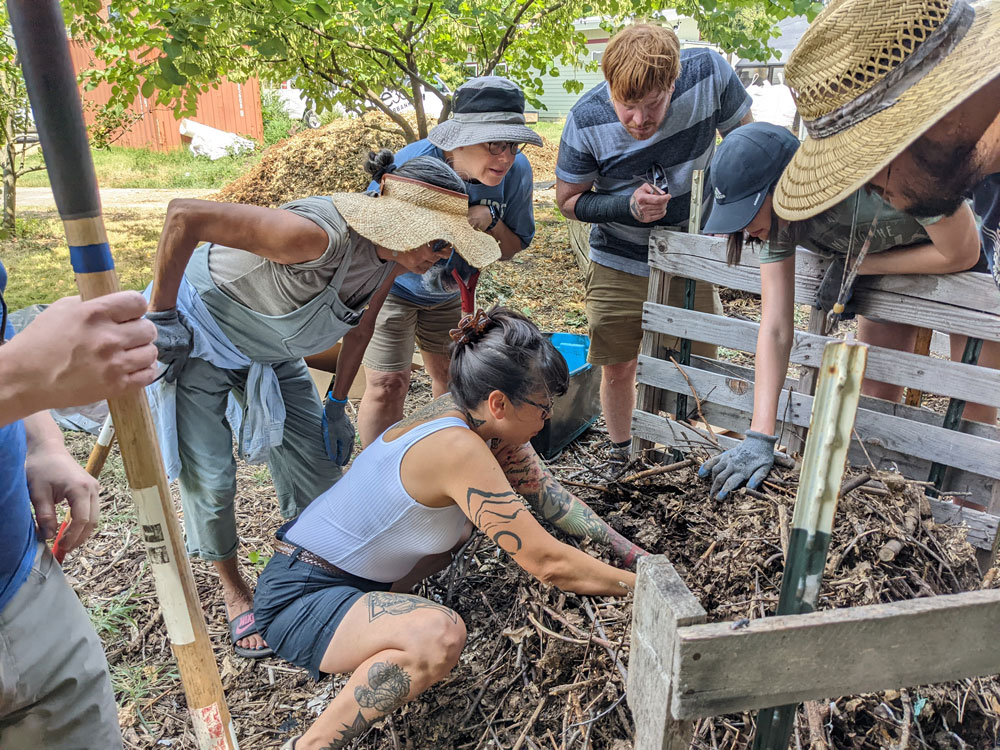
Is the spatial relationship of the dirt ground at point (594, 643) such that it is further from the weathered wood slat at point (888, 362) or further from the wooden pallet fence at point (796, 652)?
the wooden pallet fence at point (796, 652)

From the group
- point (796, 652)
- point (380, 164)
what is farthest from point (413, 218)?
point (796, 652)

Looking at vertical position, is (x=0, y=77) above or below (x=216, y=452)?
above

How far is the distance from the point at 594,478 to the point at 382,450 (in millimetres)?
1494

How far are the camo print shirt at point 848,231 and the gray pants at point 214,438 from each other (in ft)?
6.28

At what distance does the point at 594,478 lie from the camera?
3449 mm

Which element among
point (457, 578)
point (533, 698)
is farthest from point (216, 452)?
point (533, 698)

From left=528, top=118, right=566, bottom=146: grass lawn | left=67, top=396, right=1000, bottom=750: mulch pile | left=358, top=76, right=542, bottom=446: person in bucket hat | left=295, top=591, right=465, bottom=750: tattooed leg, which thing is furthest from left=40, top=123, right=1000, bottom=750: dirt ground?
left=528, top=118, right=566, bottom=146: grass lawn

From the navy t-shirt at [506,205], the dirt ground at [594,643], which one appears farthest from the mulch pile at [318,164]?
the dirt ground at [594,643]

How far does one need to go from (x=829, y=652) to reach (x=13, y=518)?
1573 mm

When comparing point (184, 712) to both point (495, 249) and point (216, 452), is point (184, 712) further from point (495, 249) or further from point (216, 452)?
point (495, 249)

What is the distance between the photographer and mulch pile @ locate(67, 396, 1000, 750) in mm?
1829

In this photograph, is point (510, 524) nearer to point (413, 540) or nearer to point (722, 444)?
point (413, 540)

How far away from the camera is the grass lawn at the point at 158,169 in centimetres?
1366

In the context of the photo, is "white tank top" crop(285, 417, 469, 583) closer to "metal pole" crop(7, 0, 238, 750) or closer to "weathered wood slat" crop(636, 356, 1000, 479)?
"metal pole" crop(7, 0, 238, 750)
